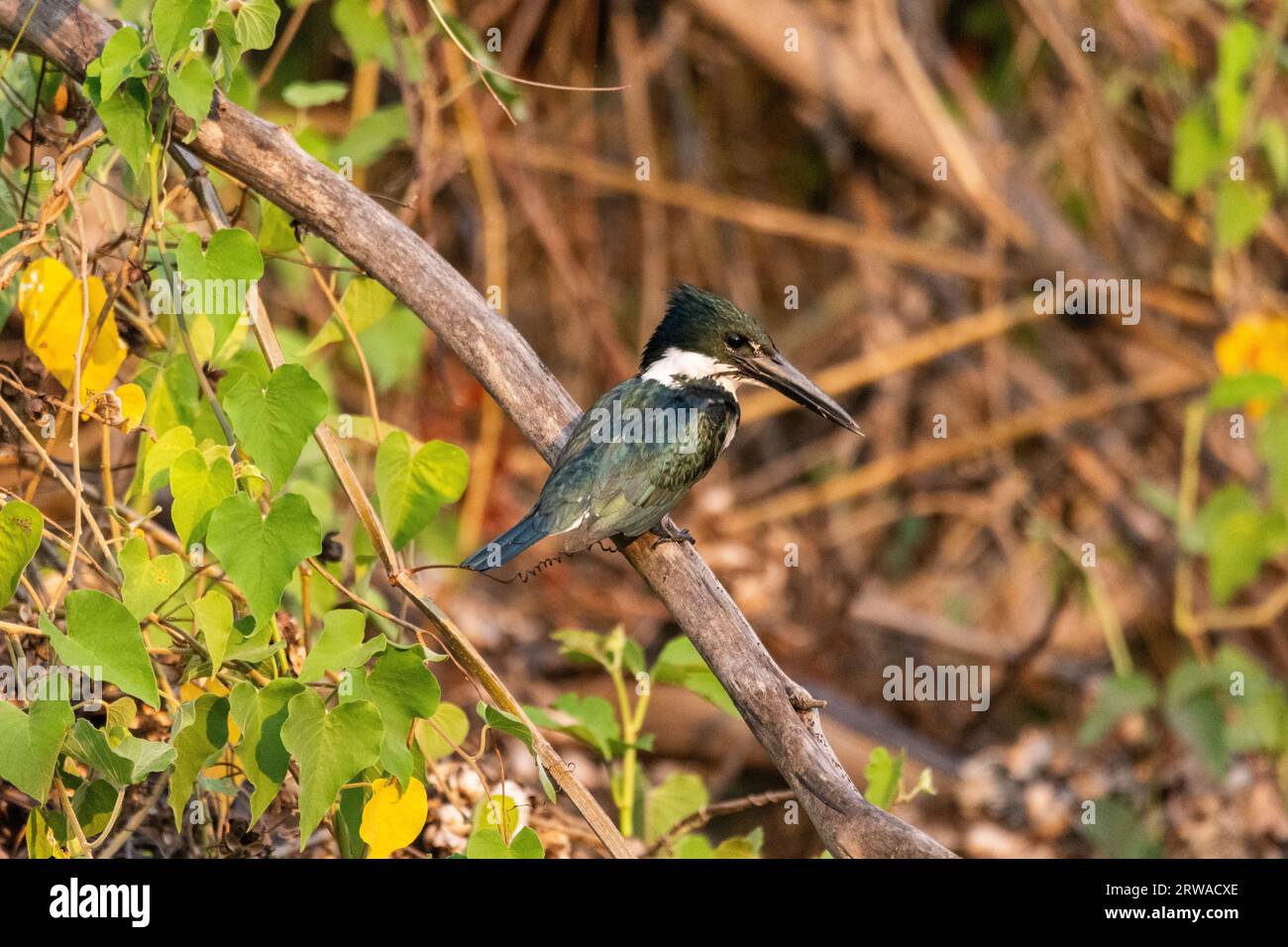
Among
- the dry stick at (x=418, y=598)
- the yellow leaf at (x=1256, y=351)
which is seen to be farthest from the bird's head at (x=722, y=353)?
the yellow leaf at (x=1256, y=351)

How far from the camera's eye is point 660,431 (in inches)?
79.0

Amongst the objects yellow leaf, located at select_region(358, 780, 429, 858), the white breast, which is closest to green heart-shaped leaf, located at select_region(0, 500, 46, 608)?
yellow leaf, located at select_region(358, 780, 429, 858)

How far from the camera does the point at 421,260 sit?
1764 mm

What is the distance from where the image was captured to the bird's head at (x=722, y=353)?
2.19 metres

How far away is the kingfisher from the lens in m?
1.85

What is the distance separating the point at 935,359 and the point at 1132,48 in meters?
1.13

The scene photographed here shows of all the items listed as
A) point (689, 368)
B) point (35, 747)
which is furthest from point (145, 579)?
point (689, 368)

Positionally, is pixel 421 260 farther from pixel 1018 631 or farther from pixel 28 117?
pixel 1018 631

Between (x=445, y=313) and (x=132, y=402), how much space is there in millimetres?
379

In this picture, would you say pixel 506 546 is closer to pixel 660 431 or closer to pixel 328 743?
pixel 660 431

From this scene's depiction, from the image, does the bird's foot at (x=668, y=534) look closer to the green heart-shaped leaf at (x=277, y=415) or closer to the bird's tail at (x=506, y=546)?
the bird's tail at (x=506, y=546)

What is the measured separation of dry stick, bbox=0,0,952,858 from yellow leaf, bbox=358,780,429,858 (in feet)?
0.51

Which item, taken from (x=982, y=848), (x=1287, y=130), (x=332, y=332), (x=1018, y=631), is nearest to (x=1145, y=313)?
(x=1287, y=130)

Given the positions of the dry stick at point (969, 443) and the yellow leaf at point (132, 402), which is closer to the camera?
the yellow leaf at point (132, 402)
